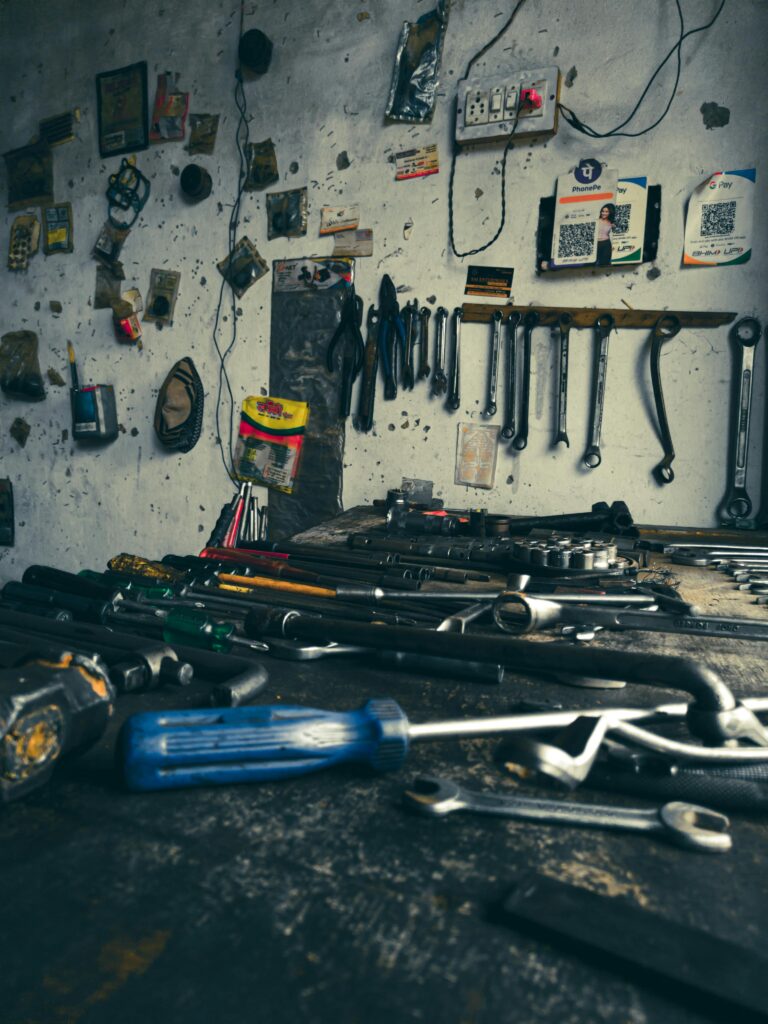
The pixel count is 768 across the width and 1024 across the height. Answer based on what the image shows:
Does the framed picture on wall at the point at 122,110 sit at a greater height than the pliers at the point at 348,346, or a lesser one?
greater

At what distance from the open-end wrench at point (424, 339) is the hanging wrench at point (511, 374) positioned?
30 cm

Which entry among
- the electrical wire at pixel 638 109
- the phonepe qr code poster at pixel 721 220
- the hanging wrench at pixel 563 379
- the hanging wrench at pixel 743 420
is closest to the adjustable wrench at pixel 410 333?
the hanging wrench at pixel 563 379

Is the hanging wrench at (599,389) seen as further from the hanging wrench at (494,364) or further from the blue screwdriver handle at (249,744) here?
the blue screwdriver handle at (249,744)

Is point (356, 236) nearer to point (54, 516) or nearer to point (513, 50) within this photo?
point (513, 50)

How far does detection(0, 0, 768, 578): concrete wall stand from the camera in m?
2.18

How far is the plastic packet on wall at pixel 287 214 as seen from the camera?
8.86 feet

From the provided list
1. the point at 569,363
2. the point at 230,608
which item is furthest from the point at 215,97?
the point at 230,608

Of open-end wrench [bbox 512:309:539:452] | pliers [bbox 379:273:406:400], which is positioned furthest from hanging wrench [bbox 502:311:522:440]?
pliers [bbox 379:273:406:400]

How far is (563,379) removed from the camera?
2326 mm

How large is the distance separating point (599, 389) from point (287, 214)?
140 centimetres

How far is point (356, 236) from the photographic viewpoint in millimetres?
2605

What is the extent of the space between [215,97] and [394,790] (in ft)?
10.1

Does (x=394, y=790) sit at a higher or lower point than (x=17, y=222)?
lower

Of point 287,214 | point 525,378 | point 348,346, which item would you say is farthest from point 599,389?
point 287,214
